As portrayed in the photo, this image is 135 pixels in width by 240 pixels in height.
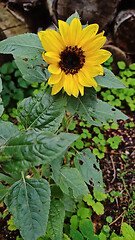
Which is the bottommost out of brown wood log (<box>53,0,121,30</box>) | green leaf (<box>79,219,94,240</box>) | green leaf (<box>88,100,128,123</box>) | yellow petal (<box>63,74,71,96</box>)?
green leaf (<box>79,219,94,240</box>)

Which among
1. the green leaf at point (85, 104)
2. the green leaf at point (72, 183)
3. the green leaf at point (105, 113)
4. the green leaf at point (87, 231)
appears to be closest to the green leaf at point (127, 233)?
the green leaf at point (87, 231)

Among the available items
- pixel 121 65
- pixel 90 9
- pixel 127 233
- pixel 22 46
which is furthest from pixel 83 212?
pixel 90 9

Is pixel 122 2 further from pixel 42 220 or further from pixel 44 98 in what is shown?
pixel 42 220

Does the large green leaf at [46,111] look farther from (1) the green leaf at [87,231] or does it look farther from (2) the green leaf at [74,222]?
(2) the green leaf at [74,222]

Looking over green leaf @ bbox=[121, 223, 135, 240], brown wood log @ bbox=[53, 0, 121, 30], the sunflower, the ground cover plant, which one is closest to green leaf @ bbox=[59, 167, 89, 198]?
the ground cover plant

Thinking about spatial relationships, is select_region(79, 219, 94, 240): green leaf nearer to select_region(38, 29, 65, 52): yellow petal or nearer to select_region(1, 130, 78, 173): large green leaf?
select_region(1, 130, 78, 173): large green leaf
